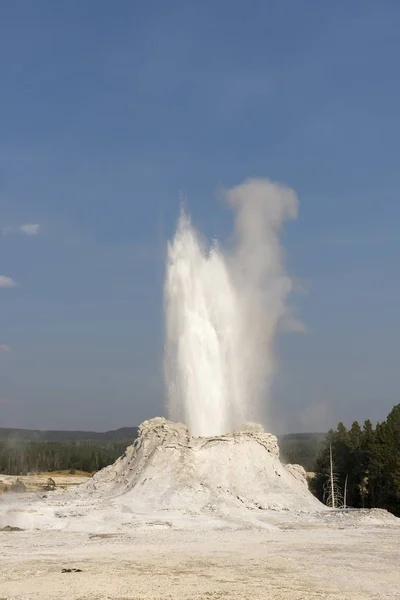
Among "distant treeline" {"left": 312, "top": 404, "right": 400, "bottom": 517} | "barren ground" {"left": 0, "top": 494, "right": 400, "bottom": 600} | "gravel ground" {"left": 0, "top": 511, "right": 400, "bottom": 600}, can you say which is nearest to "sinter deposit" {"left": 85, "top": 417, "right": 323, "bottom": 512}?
"barren ground" {"left": 0, "top": 494, "right": 400, "bottom": 600}

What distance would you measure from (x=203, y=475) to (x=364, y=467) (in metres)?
22.2

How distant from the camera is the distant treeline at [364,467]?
5050 centimetres

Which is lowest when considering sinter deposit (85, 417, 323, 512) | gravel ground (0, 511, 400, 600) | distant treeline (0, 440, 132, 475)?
gravel ground (0, 511, 400, 600)

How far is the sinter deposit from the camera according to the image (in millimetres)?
37750

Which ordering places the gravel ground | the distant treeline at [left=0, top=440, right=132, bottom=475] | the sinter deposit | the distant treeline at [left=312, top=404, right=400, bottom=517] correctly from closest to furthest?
1. the gravel ground
2. the sinter deposit
3. the distant treeline at [left=312, top=404, right=400, bottom=517]
4. the distant treeline at [left=0, top=440, right=132, bottom=475]

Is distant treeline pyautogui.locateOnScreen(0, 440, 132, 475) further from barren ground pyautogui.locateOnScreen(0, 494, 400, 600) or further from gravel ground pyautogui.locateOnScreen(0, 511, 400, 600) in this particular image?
gravel ground pyautogui.locateOnScreen(0, 511, 400, 600)

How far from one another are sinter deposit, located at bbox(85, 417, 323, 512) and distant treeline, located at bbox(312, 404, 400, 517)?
27.1ft

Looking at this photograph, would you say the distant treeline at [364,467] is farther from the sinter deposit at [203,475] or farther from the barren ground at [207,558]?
the barren ground at [207,558]

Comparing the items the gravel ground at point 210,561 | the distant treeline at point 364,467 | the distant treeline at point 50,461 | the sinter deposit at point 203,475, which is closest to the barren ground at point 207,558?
the gravel ground at point 210,561

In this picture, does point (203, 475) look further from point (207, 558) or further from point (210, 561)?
point (210, 561)

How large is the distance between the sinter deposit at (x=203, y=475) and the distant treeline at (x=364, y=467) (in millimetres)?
8268

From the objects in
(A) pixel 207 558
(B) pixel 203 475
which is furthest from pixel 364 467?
(A) pixel 207 558

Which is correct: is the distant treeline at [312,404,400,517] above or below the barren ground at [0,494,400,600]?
above

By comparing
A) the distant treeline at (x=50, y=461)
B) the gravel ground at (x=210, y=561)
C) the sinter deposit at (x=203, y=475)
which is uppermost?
the distant treeline at (x=50, y=461)
